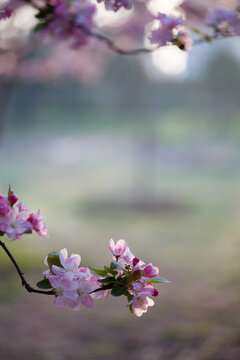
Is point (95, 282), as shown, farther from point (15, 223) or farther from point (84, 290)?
point (15, 223)

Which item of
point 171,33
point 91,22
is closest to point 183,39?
point 171,33

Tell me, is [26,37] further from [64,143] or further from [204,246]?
[64,143]

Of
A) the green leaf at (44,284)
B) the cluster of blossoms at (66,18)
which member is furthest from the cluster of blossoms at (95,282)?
the cluster of blossoms at (66,18)

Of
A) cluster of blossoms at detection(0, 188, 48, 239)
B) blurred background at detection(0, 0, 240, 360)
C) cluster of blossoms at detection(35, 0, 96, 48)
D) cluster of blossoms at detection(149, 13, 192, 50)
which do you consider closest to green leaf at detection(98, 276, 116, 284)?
cluster of blossoms at detection(0, 188, 48, 239)

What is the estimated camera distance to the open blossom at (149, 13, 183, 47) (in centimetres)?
130

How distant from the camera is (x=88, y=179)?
10.5 meters

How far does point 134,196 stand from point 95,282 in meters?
7.68

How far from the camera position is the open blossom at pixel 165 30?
1304mm

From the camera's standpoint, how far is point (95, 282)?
84cm

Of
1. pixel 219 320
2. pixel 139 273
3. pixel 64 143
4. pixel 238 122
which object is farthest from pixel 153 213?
pixel 238 122

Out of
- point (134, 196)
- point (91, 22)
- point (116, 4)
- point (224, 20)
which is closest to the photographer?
point (116, 4)

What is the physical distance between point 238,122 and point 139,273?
16520 millimetres

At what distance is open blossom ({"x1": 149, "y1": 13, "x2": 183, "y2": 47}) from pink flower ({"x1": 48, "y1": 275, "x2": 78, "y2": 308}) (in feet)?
2.58

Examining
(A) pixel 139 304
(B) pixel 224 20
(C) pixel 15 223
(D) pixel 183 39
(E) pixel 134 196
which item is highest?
(E) pixel 134 196
